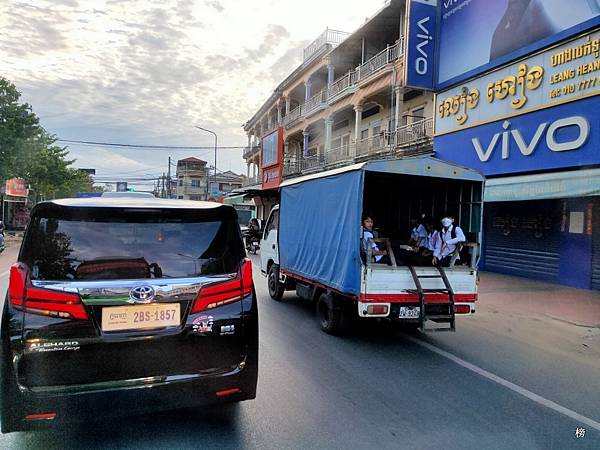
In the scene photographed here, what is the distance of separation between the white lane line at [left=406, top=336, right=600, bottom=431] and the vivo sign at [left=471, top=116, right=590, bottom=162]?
688 cm

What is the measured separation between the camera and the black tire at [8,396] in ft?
8.45

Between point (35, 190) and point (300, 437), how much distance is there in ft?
134

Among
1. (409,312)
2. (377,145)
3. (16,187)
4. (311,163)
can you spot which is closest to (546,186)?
(409,312)

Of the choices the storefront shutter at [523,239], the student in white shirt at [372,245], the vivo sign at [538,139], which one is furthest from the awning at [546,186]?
the student in white shirt at [372,245]

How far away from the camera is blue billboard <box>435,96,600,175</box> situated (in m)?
9.48

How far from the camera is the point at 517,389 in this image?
437 centimetres

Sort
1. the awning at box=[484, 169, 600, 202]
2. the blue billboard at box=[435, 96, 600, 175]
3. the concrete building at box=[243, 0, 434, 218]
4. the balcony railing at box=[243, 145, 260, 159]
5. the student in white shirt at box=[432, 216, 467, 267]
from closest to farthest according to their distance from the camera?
the student in white shirt at box=[432, 216, 467, 267] → the awning at box=[484, 169, 600, 202] → the blue billboard at box=[435, 96, 600, 175] → the concrete building at box=[243, 0, 434, 218] → the balcony railing at box=[243, 145, 260, 159]

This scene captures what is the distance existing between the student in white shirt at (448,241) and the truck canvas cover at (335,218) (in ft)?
2.51

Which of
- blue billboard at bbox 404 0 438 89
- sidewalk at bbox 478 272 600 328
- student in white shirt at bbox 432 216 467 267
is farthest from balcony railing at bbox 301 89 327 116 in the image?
student in white shirt at bbox 432 216 467 267

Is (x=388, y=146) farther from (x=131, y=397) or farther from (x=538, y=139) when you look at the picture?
(x=131, y=397)

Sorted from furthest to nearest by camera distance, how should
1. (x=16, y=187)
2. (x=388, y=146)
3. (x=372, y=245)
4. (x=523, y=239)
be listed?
(x=16, y=187) < (x=388, y=146) < (x=523, y=239) < (x=372, y=245)

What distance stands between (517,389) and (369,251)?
2.22 meters

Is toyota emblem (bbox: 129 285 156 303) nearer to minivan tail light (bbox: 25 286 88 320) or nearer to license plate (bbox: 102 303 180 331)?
license plate (bbox: 102 303 180 331)

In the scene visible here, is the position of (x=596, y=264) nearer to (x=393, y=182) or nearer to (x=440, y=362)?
(x=393, y=182)
